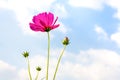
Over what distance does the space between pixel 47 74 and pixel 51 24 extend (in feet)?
2.05

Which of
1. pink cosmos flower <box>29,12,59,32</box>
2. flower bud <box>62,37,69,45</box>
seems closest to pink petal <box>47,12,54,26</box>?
pink cosmos flower <box>29,12,59,32</box>

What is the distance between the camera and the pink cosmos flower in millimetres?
2229

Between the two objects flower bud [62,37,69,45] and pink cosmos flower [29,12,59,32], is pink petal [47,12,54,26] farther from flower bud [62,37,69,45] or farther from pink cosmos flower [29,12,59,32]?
flower bud [62,37,69,45]

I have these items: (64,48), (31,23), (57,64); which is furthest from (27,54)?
(57,64)

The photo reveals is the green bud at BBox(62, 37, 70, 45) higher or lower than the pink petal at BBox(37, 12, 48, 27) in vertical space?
lower

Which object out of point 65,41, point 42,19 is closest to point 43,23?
point 42,19

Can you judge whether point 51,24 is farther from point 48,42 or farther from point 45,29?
point 48,42

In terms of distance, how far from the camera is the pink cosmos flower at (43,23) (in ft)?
7.31

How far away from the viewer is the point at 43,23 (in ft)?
7.45

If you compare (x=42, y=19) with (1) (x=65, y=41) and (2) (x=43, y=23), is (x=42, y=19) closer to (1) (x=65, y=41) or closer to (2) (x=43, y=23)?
(2) (x=43, y=23)

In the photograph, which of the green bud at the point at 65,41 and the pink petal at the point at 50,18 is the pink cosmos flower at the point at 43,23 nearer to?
the pink petal at the point at 50,18

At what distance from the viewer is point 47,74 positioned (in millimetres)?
1754

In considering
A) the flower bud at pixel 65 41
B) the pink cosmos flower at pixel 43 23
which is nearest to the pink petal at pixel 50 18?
the pink cosmos flower at pixel 43 23

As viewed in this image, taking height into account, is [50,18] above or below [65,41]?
above
